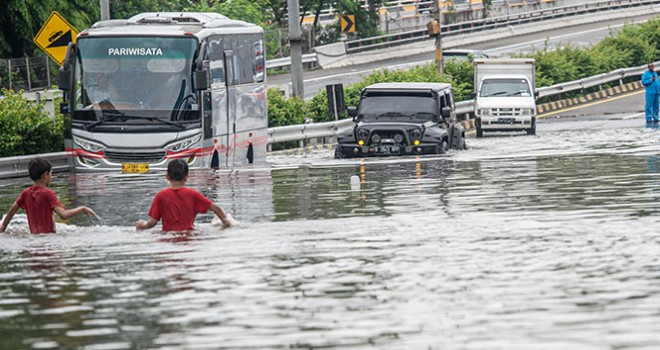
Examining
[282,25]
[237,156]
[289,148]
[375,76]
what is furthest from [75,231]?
[282,25]

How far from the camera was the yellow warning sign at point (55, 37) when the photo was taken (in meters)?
30.7

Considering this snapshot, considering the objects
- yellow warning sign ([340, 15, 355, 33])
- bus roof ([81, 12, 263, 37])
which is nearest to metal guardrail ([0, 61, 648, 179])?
bus roof ([81, 12, 263, 37])

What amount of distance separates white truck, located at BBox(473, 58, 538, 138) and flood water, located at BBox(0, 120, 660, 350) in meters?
17.0

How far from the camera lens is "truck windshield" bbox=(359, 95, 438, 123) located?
1219 inches

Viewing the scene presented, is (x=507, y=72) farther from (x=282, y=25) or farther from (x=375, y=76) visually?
(x=282, y=25)

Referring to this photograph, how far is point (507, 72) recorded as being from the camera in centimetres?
4575

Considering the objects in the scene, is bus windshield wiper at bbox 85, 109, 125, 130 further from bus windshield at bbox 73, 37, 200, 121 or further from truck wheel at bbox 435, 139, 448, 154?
truck wheel at bbox 435, 139, 448, 154

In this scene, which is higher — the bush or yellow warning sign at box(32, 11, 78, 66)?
yellow warning sign at box(32, 11, 78, 66)

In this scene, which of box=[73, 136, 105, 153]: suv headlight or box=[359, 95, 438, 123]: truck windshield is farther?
box=[359, 95, 438, 123]: truck windshield

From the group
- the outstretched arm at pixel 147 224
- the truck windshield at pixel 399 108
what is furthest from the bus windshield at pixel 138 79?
the outstretched arm at pixel 147 224

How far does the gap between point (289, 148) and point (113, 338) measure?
27.2 metres

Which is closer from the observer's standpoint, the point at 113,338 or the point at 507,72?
the point at 113,338

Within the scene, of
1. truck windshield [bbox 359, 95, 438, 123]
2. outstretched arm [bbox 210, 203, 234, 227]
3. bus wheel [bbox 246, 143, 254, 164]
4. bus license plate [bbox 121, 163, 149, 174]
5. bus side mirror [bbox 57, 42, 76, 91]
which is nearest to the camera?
outstretched arm [bbox 210, 203, 234, 227]

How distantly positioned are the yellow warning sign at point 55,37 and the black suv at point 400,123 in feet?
19.6
